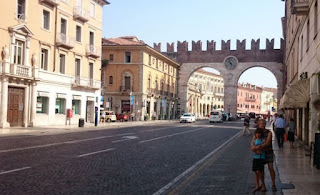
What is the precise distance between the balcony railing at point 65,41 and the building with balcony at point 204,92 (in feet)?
194

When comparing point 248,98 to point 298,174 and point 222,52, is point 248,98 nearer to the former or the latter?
point 222,52

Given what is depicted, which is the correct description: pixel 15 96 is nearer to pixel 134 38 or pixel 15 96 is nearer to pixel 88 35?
pixel 88 35

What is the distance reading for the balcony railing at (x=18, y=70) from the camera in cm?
2902

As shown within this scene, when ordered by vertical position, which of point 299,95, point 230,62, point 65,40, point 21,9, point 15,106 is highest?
point 230,62

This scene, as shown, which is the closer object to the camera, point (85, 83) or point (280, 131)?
point (280, 131)

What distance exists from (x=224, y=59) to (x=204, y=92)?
3767cm

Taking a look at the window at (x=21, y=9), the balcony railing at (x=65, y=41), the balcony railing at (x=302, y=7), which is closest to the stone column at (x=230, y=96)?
the balcony railing at (x=65, y=41)

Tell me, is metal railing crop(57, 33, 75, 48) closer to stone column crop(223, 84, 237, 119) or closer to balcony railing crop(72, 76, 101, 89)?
balcony railing crop(72, 76, 101, 89)

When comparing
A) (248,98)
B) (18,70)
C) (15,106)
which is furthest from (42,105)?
(248,98)

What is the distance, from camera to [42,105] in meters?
35.2

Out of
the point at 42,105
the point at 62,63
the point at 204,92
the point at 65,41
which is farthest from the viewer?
the point at 204,92

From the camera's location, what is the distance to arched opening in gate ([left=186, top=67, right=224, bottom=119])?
101719mm

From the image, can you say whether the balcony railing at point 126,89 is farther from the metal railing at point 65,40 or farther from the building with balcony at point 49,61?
the metal railing at point 65,40

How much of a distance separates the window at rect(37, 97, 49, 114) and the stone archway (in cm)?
4411
